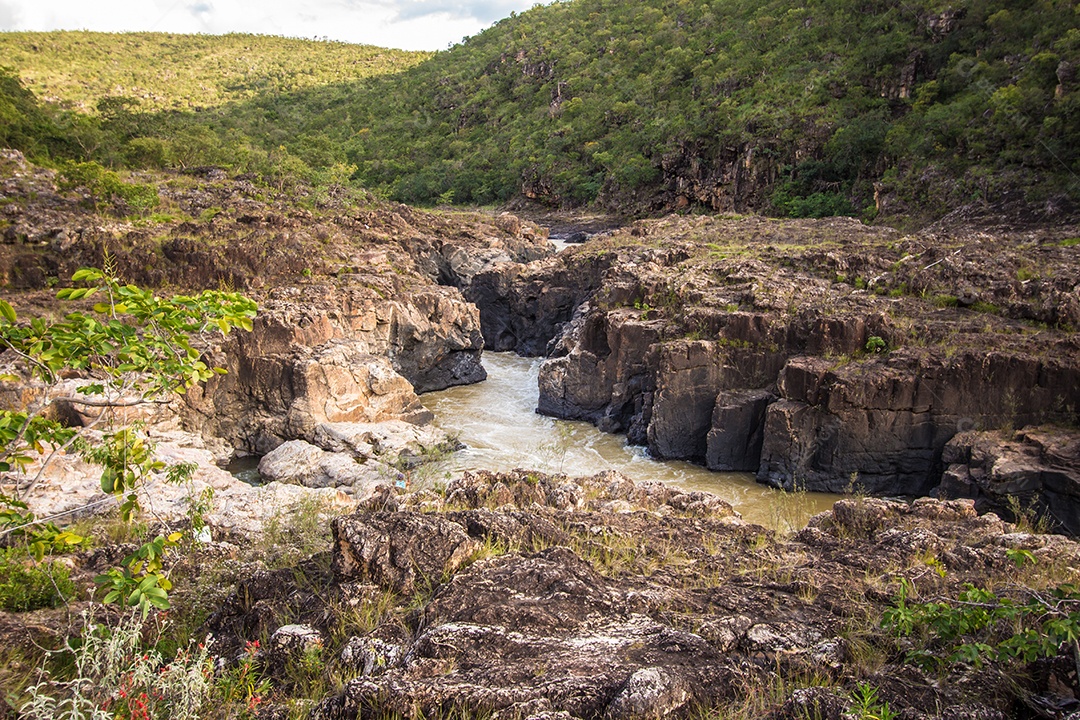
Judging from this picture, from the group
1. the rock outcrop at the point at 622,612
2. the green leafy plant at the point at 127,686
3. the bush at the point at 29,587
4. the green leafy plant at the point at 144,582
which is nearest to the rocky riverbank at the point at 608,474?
the rock outcrop at the point at 622,612

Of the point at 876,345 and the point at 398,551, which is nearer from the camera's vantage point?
the point at 398,551

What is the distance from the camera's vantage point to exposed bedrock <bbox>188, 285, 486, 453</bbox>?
1438cm

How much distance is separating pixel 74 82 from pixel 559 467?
72.4m

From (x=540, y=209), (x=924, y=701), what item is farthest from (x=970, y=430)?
(x=540, y=209)

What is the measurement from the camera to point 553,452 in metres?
14.9

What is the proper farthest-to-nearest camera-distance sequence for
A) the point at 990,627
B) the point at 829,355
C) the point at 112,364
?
1. the point at 829,355
2. the point at 990,627
3. the point at 112,364

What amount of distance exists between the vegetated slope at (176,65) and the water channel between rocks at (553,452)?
171 feet

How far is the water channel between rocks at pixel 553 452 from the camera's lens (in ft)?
41.2

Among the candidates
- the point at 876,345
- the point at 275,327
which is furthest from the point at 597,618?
the point at 275,327

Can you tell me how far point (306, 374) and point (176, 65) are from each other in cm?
8594

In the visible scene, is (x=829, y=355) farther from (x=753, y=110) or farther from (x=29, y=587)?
(x=753, y=110)

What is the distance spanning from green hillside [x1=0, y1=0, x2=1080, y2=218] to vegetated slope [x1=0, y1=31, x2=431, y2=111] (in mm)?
564

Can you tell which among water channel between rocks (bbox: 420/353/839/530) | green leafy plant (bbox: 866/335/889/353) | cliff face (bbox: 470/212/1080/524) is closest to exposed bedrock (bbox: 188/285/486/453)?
water channel between rocks (bbox: 420/353/839/530)

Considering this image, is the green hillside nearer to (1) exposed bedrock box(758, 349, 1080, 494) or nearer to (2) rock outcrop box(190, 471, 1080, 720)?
(1) exposed bedrock box(758, 349, 1080, 494)
